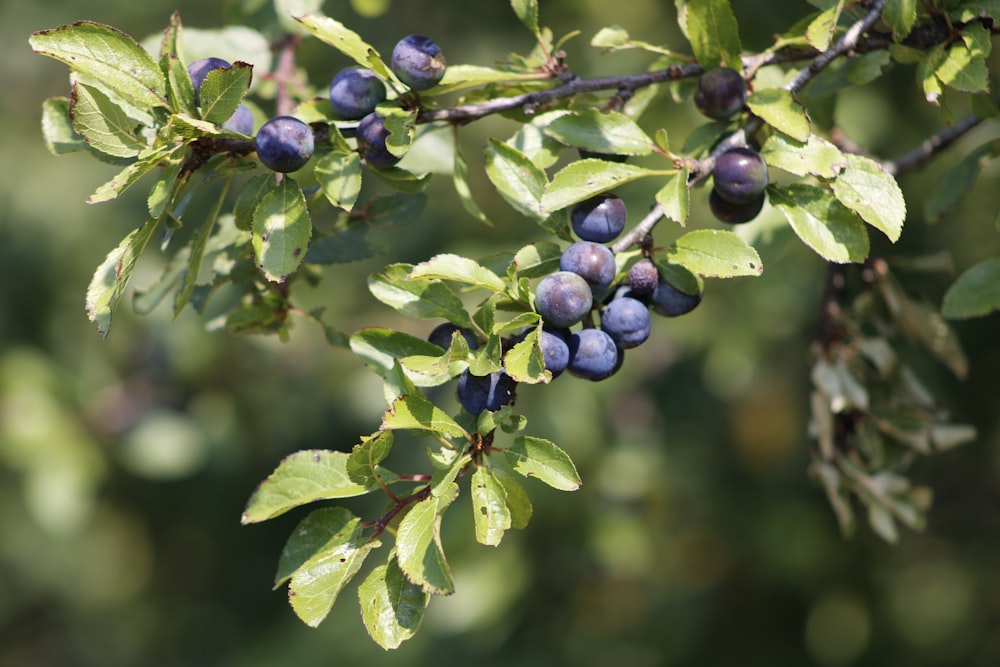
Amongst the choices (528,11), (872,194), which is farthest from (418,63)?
(872,194)

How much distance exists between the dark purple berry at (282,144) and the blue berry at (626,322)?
1.15 ft

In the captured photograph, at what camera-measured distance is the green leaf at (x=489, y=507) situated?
0.91 metres

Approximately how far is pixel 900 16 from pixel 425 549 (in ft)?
2.41

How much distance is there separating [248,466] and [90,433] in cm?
53

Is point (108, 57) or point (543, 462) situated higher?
A: point (108, 57)

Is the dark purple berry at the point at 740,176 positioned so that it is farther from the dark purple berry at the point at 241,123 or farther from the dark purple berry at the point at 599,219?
the dark purple berry at the point at 241,123

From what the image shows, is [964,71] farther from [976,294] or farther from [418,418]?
[418,418]

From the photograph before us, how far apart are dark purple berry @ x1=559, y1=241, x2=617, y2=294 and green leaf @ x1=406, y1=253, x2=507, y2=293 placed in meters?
0.08

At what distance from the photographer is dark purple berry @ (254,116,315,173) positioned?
97 cm

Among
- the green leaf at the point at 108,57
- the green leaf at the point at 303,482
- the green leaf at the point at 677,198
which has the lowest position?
the green leaf at the point at 303,482

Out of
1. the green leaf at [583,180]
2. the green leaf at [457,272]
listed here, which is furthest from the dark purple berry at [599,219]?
the green leaf at [457,272]

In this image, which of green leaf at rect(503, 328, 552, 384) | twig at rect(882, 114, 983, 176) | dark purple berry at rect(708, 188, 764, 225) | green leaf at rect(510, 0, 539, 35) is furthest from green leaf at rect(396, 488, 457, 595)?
twig at rect(882, 114, 983, 176)

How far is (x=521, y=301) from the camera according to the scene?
3.28 ft

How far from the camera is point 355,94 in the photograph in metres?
1.07
